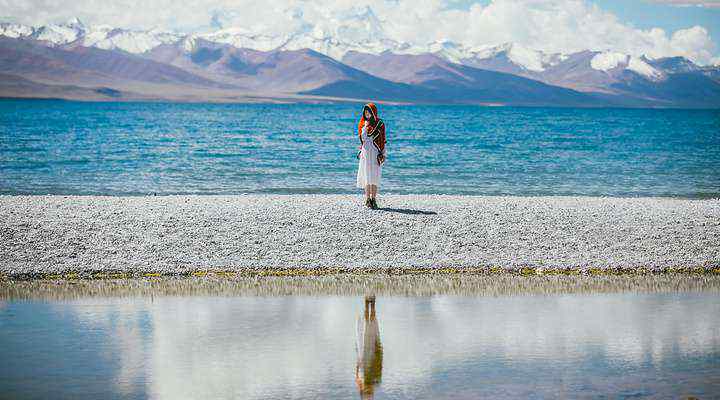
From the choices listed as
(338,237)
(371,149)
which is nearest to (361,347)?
(338,237)

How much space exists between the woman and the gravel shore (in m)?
0.51

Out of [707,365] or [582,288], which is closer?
[707,365]

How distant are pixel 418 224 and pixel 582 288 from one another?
4490mm

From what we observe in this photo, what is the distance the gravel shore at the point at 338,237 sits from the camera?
14516 millimetres

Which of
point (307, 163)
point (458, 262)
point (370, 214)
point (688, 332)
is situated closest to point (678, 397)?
point (688, 332)

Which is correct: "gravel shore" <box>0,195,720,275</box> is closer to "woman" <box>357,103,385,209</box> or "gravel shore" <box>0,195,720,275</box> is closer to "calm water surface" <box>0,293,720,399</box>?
"woman" <box>357,103,385,209</box>

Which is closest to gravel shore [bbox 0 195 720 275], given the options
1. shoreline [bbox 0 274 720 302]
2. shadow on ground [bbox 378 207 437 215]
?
shadow on ground [bbox 378 207 437 215]

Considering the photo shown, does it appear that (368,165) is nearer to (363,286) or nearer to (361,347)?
(363,286)

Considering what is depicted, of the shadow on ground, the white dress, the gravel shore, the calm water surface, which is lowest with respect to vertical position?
the calm water surface

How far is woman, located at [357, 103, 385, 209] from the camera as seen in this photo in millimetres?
18312

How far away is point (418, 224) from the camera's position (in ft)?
55.5

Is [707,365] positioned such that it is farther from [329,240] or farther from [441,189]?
[441,189]

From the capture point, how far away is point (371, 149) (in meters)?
18.7

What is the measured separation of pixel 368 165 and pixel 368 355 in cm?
1003
